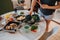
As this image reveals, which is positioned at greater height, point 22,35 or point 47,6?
point 47,6

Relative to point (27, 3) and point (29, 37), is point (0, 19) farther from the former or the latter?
point (27, 3)

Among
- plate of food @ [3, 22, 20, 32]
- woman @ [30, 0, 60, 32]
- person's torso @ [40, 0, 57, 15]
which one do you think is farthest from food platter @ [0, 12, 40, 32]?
person's torso @ [40, 0, 57, 15]

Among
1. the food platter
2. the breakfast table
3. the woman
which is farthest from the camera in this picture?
the woman

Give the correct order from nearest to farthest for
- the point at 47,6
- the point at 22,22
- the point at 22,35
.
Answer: the point at 22,35 → the point at 22,22 → the point at 47,6

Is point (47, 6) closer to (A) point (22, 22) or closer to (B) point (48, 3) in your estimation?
(B) point (48, 3)

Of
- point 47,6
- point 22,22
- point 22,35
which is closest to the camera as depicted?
point 22,35

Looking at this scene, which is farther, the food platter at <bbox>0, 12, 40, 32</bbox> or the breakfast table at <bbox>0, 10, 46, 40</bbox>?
the food platter at <bbox>0, 12, 40, 32</bbox>

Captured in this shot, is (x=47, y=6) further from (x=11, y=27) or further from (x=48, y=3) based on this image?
(x=11, y=27)

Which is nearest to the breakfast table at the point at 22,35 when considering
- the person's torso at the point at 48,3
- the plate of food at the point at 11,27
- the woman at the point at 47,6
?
the plate of food at the point at 11,27

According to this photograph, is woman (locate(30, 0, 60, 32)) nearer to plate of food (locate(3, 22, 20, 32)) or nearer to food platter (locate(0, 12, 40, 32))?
food platter (locate(0, 12, 40, 32))

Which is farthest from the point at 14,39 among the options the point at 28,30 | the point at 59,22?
the point at 59,22

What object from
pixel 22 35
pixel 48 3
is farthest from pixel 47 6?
pixel 22 35

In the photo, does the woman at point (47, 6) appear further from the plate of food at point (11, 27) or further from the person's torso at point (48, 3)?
the plate of food at point (11, 27)

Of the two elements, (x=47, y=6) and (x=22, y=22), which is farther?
(x=47, y=6)
